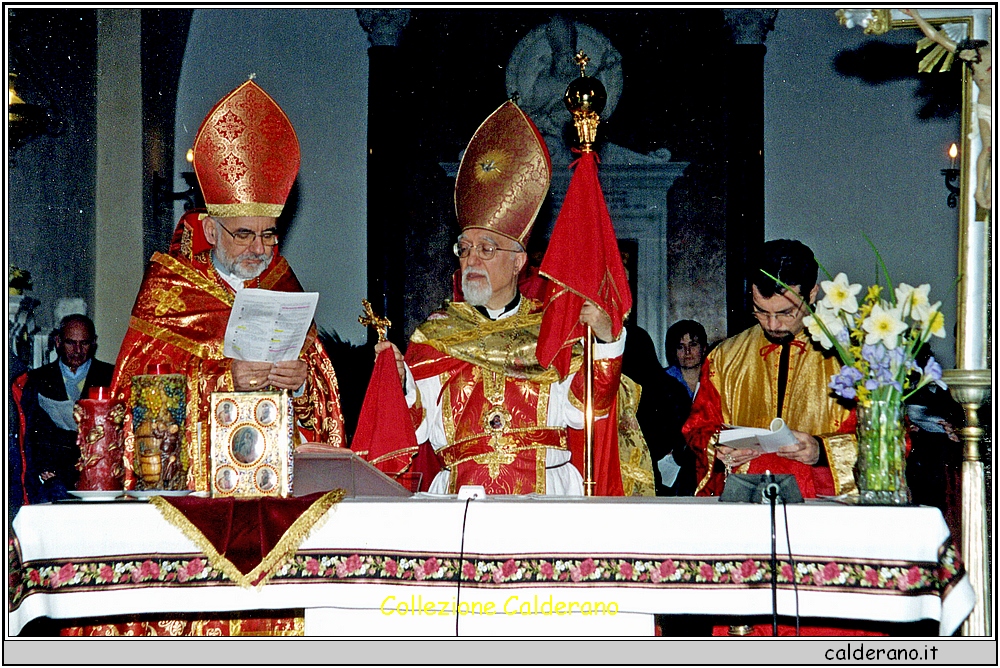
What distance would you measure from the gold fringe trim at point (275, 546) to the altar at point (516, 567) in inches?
0.9

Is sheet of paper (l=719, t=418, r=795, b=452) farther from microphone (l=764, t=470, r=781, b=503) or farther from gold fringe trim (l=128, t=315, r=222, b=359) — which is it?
gold fringe trim (l=128, t=315, r=222, b=359)

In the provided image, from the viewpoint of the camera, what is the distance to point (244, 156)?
5121mm

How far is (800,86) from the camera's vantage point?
345 inches

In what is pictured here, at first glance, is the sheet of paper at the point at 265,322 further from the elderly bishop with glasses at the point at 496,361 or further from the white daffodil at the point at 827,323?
the white daffodil at the point at 827,323

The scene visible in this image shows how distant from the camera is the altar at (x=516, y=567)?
3.48 metres

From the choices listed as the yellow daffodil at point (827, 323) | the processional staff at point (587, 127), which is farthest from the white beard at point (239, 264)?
the yellow daffodil at point (827, 323)

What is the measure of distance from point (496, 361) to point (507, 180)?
2.52 feet

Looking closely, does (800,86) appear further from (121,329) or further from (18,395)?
(18,395)

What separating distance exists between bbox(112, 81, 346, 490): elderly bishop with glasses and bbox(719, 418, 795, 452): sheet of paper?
1.67m

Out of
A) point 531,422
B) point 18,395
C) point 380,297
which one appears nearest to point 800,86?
point 380,297

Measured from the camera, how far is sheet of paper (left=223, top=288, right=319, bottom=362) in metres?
4.00

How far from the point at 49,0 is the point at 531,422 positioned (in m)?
2.95

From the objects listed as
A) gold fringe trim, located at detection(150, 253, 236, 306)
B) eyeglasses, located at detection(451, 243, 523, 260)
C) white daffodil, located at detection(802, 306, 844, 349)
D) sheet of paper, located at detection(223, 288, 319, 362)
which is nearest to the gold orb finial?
eyeglasses, located at detection(451, 243, 523, 260)

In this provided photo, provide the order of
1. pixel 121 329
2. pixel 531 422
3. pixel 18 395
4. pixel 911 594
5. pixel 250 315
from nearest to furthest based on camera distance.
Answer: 1. pixel 911 594
2. pixel 250 315
3. pixel 531 422
4. pixel 18 395
5. pixel 121 329
